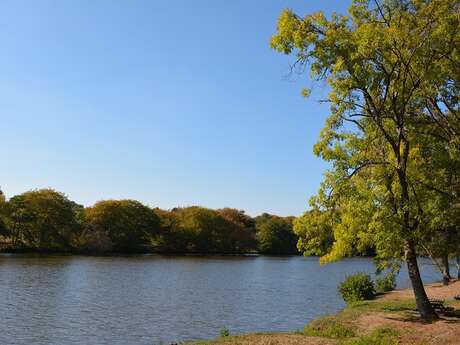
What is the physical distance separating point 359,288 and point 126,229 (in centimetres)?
9095

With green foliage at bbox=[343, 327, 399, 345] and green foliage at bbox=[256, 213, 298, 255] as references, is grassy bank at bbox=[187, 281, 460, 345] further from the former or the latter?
green foliage at bbox=[256, 213, 298, 255]

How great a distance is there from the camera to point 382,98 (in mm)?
21531

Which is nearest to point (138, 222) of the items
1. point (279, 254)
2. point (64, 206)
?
point (64, 206)

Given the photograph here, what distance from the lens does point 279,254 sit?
151500 millimetres

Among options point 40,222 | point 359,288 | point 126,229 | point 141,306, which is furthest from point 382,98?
point 126,229

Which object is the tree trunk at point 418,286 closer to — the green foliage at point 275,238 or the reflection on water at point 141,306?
the reflection on water at point 141,306

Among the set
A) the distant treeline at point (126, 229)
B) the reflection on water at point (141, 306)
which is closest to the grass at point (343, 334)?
the reflection on water at point (141, 306)

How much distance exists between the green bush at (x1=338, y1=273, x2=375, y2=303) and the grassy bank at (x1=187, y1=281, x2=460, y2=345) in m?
6.71

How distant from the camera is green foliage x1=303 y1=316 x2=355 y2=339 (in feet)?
62.6

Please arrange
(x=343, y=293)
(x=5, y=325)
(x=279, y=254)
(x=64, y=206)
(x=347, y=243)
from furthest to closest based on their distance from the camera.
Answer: (x=279, y=254)
(x=64, y=206)
(x=343, y=293)
(x=5, y=325)
(x=347, y=243)

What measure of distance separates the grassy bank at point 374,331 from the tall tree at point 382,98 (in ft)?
5.75

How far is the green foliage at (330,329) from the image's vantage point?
19087mm

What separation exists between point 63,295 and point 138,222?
279ft

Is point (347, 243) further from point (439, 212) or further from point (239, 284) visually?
point (239, 284)
